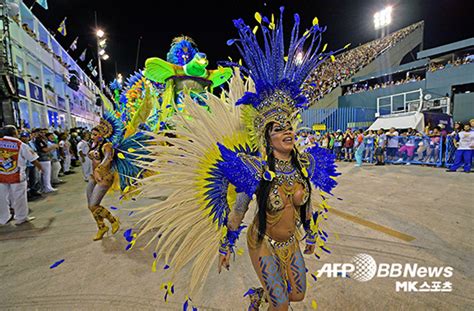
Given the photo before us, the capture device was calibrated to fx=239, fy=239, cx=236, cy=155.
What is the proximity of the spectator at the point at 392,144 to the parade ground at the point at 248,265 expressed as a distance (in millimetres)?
5967

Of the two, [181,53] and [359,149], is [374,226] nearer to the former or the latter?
[181,53]

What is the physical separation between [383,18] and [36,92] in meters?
38.8

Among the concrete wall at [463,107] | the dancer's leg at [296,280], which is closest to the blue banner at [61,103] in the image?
the dancer's leg at [296,280]

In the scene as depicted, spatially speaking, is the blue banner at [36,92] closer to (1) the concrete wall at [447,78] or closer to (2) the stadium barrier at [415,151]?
(2) the stadium barrier at [415,151]

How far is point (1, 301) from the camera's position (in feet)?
7.82

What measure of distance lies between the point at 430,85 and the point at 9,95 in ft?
90.8

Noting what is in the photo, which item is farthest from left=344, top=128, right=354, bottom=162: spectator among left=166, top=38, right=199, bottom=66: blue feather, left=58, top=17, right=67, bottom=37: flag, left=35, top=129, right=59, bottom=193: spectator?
left=58, top=17, right=67, bottom=37: flag

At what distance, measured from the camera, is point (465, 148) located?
7723 millimetres

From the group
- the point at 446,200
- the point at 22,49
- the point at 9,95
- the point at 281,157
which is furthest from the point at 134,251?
the point at 22,49

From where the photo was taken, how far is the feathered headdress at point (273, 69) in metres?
1.60

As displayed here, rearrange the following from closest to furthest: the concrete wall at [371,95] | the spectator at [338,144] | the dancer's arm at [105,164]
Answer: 1. the dancer's arm at [105,164]
2. the spectator at [338,144]
3. the concrete wall at [371,95]

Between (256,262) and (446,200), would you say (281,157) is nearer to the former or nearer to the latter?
(256,262)

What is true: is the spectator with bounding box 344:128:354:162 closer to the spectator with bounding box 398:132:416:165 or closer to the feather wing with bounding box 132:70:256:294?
the spectator with bounding box 398:132:416:165

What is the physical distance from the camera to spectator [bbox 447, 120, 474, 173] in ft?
25.0
